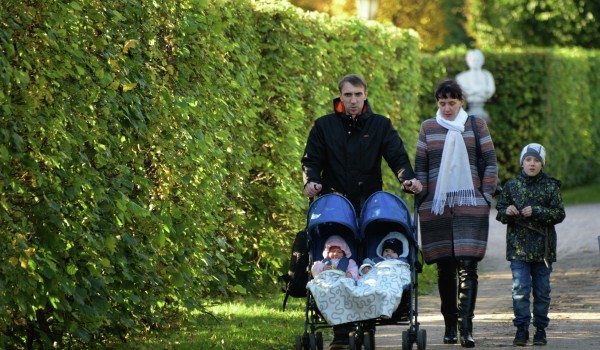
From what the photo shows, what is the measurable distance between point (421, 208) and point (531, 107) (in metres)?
14.6

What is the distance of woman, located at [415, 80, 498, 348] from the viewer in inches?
320

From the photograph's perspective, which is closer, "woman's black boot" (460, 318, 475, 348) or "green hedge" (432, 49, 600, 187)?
"woman's black boot" (460, 318, 475, 348)

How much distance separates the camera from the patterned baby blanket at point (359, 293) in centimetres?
695

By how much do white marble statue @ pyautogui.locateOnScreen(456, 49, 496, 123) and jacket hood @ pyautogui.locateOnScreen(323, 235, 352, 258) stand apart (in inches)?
569

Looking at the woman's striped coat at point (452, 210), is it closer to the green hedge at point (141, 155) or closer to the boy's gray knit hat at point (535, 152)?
the boy's gray knit hat at point (535, 152)

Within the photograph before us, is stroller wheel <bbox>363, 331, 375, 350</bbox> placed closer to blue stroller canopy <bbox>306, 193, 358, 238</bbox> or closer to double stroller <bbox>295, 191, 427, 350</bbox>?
double stroller <bbox>295, 191, 427, 350</bbox>

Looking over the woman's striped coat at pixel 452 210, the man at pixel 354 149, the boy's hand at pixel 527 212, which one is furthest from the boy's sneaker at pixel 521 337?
the man at pixel 354 149

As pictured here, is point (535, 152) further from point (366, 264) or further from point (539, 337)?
point (366, 264)

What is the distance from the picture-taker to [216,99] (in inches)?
344

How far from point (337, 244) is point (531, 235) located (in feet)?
4.87

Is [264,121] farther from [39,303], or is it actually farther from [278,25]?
[39,303]

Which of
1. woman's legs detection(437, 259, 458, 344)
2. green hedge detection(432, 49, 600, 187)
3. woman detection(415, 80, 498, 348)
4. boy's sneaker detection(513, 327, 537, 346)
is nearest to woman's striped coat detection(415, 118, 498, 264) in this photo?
woman detection(415, 80, 498, 348)

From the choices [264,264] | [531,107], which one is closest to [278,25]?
[264,264]

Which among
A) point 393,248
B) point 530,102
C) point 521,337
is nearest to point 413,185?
point 393,248
